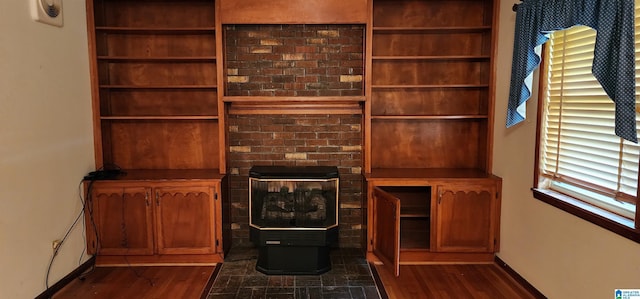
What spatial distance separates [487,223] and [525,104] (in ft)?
3.33

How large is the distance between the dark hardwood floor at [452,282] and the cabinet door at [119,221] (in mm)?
1925

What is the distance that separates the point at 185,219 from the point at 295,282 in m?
1.04

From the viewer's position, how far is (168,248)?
3135 mm

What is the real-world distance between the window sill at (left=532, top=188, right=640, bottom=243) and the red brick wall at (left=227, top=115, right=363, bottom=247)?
1499 mm

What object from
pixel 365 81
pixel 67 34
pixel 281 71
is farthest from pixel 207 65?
pixel 365 81

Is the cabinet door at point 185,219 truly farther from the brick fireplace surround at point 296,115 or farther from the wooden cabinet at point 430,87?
the wooden cabinet at point 430,87

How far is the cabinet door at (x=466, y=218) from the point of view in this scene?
3.11 metres

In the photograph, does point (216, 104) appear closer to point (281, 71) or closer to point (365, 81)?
point (281, 71)

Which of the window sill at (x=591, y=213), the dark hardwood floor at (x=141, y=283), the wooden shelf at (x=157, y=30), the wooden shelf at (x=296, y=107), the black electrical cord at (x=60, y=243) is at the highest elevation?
the wooden shelf at (x=157, y=30)

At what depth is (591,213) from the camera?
81.7 inches

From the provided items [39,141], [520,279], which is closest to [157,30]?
[39,141]

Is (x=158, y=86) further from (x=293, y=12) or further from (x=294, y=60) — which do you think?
(x=293, y=12)

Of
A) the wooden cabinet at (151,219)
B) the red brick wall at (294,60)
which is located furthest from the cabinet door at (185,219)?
the red brick wall at (294,60)

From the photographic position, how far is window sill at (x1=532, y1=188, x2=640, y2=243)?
6.05ft
